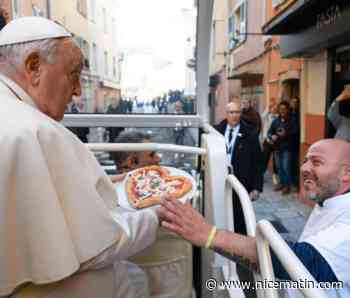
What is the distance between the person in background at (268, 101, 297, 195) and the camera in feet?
23.7

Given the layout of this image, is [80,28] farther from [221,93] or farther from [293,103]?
[221,93]

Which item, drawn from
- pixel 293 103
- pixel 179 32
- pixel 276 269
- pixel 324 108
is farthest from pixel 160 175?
pixel 293 103

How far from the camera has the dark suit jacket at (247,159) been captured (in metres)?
3.89

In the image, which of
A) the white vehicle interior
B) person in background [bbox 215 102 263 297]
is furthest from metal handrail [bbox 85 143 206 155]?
person in background [bbox 215 102 263 297]

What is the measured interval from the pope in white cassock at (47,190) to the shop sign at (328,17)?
490cm

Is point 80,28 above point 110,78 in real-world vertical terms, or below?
above

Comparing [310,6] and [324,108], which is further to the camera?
[324,108]

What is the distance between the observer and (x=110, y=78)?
8.79 feet

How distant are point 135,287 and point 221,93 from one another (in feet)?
49.0

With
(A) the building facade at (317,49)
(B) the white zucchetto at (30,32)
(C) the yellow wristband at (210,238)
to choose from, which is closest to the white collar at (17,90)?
(B) the white zucchetto at (30,32)

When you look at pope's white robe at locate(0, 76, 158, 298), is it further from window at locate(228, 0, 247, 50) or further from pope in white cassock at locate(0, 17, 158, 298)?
window at locate(228, 0, 247, 50)

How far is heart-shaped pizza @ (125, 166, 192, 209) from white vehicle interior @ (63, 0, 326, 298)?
0.56 feet

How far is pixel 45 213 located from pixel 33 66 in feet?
1.42

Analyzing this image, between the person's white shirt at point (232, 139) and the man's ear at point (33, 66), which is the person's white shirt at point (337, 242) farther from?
the person's white shirt at point (232, 139)
